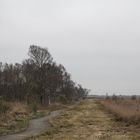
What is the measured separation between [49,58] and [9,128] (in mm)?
45942

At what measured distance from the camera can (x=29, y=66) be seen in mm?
70562

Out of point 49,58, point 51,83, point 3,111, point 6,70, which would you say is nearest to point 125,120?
point 3,111

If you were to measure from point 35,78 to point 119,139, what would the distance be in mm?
52800

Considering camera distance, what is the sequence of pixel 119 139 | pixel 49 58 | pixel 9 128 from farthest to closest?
→ pixel 49 58
pixel 9 128
pixel 119 139

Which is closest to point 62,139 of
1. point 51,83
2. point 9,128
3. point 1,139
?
point 1,139

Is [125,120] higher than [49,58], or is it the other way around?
[49,58]

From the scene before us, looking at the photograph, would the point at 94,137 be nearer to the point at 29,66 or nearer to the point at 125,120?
the point at 125,120

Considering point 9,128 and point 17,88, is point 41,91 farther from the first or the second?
point 9,128

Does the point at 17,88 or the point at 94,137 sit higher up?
the point at 17,88

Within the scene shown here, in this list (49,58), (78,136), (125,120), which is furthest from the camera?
(49,58)

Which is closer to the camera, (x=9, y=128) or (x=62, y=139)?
(x=62, y=139)

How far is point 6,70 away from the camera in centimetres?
7938

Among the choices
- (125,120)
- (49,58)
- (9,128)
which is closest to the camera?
(9,128)

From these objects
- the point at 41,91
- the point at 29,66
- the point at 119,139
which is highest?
the point at 29,66
